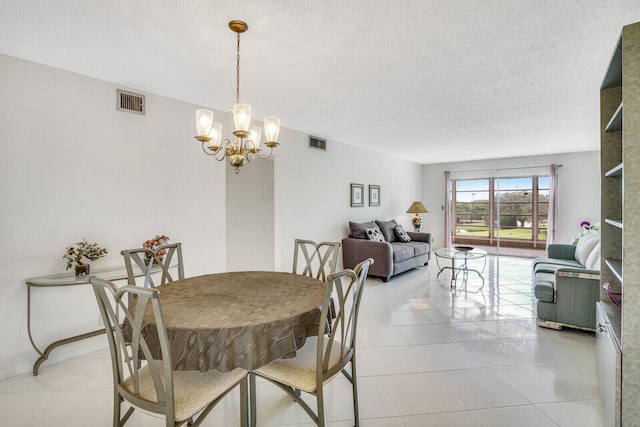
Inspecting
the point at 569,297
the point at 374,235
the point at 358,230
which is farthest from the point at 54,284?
the point at 569,297

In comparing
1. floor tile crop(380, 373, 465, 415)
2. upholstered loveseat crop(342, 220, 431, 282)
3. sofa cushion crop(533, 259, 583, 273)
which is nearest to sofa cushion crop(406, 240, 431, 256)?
upholstered loveseat crop(342, 220, 431, 282)

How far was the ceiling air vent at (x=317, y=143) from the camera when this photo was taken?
16.1 ft

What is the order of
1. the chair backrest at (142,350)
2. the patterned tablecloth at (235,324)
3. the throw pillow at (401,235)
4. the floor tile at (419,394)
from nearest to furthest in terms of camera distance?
the chair backrest at (142,350) → the patterned tablecloth at (235,324) → the floor tile at (419,394) → the throw pillow at (401,235)

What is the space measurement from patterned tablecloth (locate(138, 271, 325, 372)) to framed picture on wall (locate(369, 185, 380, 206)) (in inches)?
186

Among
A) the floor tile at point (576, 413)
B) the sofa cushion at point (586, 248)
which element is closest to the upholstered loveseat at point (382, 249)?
the sofa cushion at point (586, 248)

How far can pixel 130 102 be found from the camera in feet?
9.59

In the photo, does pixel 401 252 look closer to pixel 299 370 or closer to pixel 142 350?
pixel 299 370

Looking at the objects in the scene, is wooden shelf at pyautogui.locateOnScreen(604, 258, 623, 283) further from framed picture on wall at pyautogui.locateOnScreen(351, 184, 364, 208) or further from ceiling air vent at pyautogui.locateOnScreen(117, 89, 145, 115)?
framed picture on wall at pyautogui.locateOnScreen(351, 184, 364, 208)

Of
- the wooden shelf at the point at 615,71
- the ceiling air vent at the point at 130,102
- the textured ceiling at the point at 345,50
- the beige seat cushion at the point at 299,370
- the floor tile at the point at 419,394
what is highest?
the textured ceiling at the point at 345,50

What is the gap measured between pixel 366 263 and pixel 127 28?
84.7 inches

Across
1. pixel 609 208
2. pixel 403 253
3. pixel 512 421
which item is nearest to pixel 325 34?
pixel 609 208

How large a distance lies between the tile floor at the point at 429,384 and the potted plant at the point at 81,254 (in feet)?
2.61

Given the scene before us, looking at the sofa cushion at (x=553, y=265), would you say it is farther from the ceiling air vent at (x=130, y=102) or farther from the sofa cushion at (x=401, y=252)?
the ceiling air vent at (x=130, y=102)

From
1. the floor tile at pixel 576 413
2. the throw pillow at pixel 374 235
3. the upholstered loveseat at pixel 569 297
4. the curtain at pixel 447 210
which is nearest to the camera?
the floor tile at pixel 576 413
